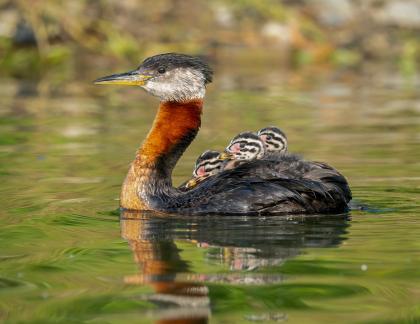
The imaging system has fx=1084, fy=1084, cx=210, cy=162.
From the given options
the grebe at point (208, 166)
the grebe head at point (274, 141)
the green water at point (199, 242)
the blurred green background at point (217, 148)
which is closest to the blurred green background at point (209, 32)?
the blurred green background at point (217, 148)

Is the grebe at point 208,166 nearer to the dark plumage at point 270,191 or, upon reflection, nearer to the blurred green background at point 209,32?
the dark plumage at point 270,191

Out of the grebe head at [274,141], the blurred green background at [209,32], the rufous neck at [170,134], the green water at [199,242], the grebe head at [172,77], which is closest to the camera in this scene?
the green water at [199,242]

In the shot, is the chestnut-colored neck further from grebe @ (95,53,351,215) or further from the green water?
the green water

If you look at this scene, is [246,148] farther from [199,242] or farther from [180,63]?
[199,242]

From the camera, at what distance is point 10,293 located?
6473mm

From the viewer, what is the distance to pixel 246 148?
1016cm

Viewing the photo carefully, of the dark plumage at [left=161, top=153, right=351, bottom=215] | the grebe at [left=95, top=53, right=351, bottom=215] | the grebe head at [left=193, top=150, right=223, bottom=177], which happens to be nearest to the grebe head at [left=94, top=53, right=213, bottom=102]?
the grebe at [left=95, top=53, right=351, bottom=215]

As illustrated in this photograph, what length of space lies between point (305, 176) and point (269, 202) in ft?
1.70

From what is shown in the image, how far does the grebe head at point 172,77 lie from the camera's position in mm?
9906

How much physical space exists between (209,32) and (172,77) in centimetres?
1634

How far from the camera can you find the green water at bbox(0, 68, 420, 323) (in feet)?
20.1

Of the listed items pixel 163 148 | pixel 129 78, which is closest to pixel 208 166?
pixel 163 148

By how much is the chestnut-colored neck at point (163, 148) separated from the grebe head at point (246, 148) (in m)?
0.56

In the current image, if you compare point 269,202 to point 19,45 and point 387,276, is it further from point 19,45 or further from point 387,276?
point 19,45
